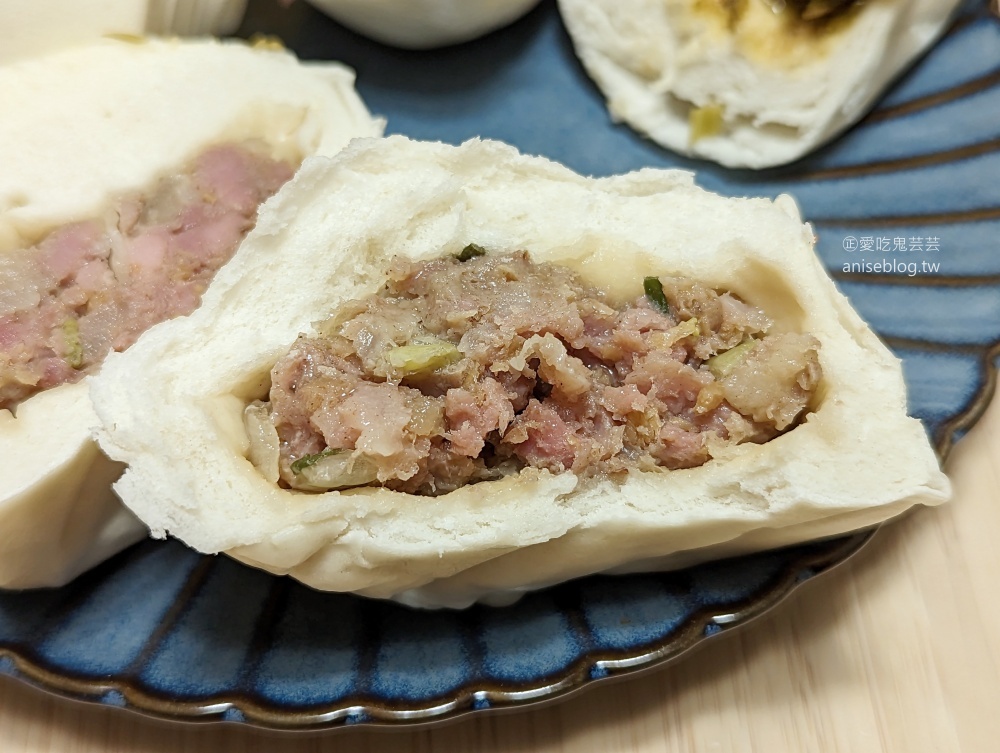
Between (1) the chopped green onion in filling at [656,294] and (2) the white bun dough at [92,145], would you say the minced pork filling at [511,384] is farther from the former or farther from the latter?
(2) the white bun dough at [92,145]

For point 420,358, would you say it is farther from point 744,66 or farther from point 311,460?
point 744,66

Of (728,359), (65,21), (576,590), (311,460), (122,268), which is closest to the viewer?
(311,460)

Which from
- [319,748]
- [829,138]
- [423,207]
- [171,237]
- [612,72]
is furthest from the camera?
[612,72]

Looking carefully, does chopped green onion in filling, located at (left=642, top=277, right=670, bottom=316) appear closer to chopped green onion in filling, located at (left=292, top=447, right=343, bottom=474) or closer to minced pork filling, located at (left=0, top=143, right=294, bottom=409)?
chopped green onion in filling, located at (left=292, top=447, right=343, bottom=474)

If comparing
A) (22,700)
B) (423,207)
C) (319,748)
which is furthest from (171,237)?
(319,748)

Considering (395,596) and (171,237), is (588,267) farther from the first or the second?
(171,237)

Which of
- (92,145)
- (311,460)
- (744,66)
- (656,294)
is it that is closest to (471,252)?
(656,294)
